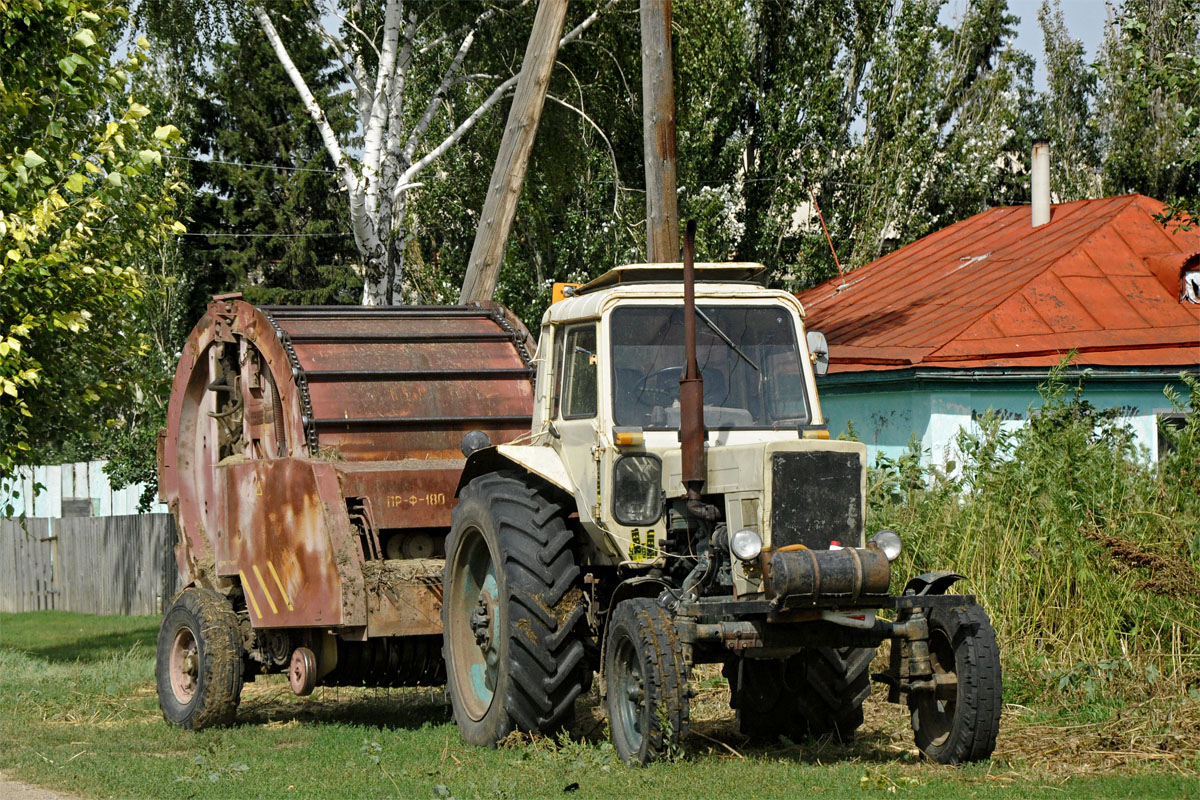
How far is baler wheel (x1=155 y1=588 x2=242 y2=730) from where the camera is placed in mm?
10305

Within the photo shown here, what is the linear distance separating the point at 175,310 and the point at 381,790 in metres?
31.7

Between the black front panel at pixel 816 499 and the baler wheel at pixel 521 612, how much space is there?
143 centimetres

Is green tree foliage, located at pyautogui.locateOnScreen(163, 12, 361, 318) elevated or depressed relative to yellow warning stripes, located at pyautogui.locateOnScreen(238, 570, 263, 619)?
elevated

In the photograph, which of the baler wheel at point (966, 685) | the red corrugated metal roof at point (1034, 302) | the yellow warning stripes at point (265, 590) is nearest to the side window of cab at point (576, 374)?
the baler wheel at point (966, 685)

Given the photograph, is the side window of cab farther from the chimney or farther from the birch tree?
the chimney

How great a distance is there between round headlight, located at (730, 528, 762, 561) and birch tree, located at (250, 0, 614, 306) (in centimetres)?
1215

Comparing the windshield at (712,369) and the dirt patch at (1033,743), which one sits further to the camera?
the windshield at (712,369)

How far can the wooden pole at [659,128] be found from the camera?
1310 centimetres

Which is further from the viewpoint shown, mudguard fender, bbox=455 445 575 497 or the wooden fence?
the wooden fence

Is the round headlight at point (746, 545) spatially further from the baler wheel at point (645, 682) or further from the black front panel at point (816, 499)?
the baler wheel at point (645, 682)

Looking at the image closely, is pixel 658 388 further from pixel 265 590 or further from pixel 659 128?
pixel 659 128

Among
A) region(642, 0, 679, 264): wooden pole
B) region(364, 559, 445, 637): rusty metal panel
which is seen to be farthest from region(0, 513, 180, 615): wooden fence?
region(364, 559, 445, 637): rusty metal panel

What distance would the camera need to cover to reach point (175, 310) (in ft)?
122

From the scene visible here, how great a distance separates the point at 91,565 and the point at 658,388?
19.0 metres
